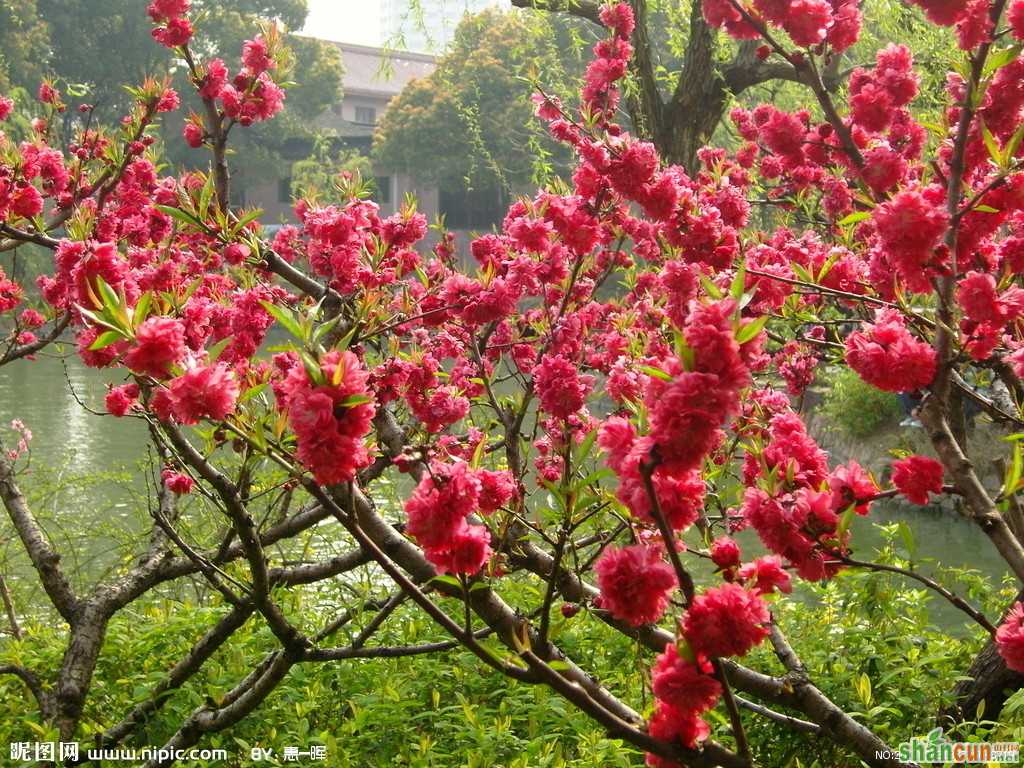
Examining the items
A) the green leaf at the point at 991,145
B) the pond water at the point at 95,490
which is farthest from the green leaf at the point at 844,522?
the pond water at the point at 95,490

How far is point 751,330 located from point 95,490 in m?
8.67

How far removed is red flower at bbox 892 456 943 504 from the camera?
167 centimetres

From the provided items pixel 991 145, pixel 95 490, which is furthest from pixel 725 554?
pixel 95 490

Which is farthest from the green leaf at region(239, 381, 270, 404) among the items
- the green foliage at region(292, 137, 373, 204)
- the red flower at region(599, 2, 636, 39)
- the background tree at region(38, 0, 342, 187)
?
the background tree at region(38, 0, 342, 187)

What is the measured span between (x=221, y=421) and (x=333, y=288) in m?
1.80

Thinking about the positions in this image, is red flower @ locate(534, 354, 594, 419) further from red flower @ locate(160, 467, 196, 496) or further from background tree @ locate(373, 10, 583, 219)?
background tree @ locate(373, 10, 583, 219)

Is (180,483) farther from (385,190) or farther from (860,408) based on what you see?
(385,190)

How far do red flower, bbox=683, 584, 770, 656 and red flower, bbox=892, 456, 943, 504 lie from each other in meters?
0.68

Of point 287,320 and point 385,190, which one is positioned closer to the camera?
point 287,320

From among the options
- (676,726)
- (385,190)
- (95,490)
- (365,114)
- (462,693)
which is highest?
(365,114)

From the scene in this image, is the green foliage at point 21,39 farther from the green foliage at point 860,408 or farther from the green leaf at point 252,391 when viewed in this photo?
the green leaf at point 252,391

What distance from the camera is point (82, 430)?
1148cm

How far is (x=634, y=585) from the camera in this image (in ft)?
3.72

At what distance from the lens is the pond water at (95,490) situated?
18.4 feet
